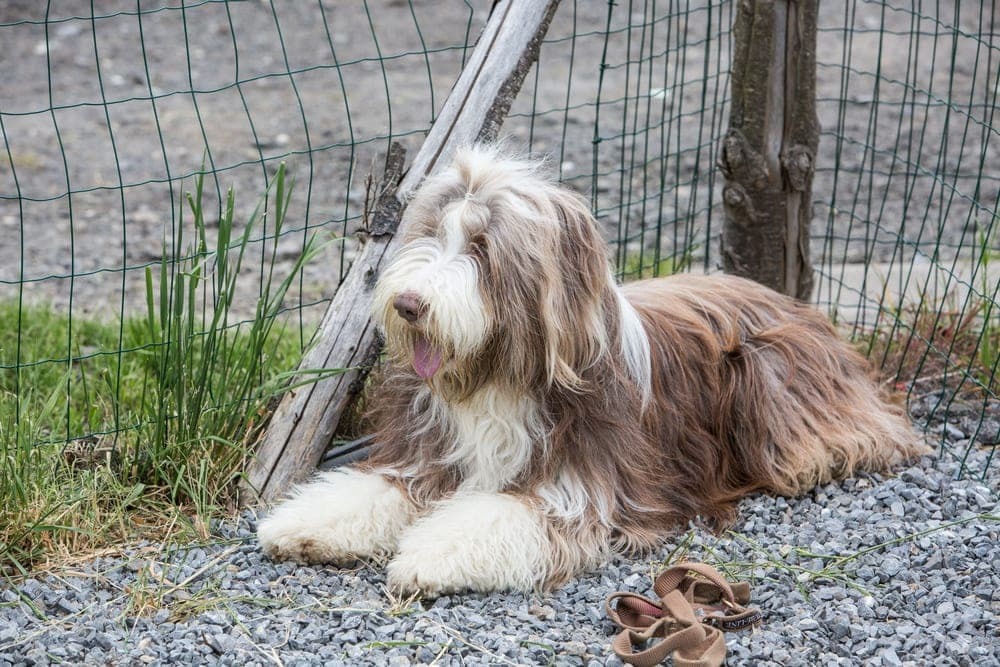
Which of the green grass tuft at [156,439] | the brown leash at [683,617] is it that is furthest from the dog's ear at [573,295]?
the green grass tuft at [156,439]

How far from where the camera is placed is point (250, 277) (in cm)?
671

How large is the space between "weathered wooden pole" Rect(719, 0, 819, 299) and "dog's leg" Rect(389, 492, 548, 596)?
6.03 ft

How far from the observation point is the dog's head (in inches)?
129

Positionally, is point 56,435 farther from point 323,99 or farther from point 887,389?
point 323,99

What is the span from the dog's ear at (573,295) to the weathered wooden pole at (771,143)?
4.82ft

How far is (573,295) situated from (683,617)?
3.16ft

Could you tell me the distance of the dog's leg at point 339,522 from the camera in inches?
145

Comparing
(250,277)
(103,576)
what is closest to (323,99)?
(250,277)

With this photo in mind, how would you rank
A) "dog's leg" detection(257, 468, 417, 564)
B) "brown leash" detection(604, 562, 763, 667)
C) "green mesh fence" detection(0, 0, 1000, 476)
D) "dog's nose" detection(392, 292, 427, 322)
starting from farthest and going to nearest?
"green mesh fence" detection(0, 0, 1000, 476) → "dog's leg" detection(257, 468, 417, 564) → "dog's nose" detection(392, 292, 427, 322) → "brown leash" detection(604, 562, 763, 667)

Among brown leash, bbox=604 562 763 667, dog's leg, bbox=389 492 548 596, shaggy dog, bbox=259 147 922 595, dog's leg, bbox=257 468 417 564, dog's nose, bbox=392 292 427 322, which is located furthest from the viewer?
dog's leg, bbox=257 468 417 564

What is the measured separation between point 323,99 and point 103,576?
254 inches

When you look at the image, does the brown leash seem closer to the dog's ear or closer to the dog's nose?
the dog's ear

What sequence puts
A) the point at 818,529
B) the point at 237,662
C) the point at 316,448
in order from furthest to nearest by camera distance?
the point at 316,448
the point at 818,529
the point at 237,662

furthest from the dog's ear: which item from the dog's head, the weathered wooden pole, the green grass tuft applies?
the weathered wooden pole
